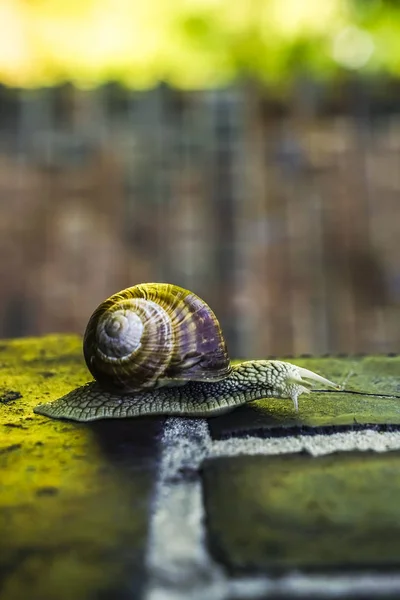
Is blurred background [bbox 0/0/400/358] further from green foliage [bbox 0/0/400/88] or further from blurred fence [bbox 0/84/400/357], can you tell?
green foliage [bbox 0/0/400/88]

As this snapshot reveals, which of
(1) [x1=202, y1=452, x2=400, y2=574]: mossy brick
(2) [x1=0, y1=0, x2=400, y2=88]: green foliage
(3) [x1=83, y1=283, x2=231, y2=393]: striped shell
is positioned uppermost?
(2) [x1=0, y1=0, x2=400, y2=88]: green foliage

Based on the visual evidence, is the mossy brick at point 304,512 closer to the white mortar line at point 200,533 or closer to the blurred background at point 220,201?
the white mortar line at point 200,533

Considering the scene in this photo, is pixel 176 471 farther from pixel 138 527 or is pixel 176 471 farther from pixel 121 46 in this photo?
pixel 121 46

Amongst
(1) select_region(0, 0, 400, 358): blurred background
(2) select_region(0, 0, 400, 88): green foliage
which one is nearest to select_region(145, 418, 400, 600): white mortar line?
(1) select_region(0, 0, 400, 358): blurred background

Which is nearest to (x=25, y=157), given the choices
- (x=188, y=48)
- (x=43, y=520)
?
(x=188, y=48)

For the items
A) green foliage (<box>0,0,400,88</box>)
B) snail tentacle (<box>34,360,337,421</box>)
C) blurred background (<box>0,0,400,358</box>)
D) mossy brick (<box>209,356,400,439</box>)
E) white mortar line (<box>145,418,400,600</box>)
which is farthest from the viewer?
green foliage (<box>0,0,400,88</box>)

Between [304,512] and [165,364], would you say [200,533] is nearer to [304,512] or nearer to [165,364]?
[304,512]

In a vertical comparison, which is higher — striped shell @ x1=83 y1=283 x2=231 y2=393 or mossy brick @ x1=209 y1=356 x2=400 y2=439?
striped shell @ x1=83 y1=283 x2=231 y2=393
